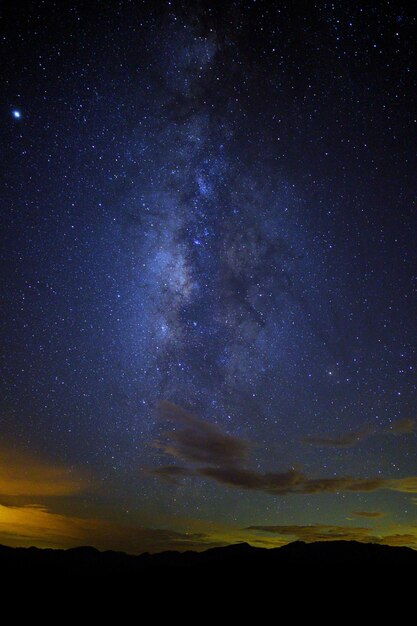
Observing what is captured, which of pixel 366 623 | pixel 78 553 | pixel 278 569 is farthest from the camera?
pixel 78 553

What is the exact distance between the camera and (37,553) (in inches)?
2093

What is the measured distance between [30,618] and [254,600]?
16137mm

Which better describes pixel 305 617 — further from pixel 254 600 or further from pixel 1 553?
pixel 1 553

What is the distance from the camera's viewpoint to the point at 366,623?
22.8m

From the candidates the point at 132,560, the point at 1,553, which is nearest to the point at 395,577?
the point at 132,560

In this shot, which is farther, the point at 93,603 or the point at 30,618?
the point at 93,603

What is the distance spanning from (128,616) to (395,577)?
74.7ft

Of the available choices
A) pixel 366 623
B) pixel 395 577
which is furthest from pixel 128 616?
pixel 395 577

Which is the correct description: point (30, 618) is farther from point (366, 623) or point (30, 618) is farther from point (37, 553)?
point (37, 553)

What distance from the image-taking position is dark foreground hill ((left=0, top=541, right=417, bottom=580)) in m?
37.8

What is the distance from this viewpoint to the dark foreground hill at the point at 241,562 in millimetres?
37812

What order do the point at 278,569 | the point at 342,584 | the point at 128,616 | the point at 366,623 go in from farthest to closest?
the point at 278,569 → the point at 342,584 → the point at 128,616 → the point at 366,623

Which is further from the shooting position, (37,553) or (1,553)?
(37,553)

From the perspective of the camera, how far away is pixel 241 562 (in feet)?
137
